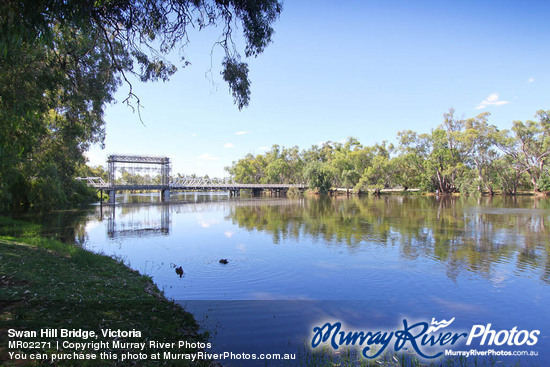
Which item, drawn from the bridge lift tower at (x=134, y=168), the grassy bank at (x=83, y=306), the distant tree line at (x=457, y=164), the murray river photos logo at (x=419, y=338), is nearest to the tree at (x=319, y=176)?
the distant tree line at (x=457, y=164)

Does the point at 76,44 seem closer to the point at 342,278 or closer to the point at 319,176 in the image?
the point at 342,278

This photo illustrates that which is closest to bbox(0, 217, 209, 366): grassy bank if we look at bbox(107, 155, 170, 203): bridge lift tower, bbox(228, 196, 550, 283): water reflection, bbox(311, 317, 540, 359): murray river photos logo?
bbox(311, 317, 540, 359): murray river photos logo

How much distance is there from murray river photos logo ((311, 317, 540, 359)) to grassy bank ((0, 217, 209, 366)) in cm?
286

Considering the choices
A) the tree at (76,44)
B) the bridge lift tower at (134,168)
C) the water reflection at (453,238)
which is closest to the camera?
the tree at (76,44)

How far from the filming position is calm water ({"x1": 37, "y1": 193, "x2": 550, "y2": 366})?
7.62 metres

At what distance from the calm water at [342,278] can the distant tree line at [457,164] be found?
51592 mm

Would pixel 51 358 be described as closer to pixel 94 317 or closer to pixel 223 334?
pixel 94 317

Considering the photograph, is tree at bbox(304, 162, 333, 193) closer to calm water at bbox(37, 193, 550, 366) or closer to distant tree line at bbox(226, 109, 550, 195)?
distant tree line at bbox(226, 109, 550, 195)

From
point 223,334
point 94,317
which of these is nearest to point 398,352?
point 223,334

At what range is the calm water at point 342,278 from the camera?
7625mm

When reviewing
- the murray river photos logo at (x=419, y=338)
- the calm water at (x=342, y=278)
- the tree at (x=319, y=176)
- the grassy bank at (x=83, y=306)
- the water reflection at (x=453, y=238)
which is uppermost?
the tree at (x=319, y=176)

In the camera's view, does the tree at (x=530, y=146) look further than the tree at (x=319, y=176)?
No

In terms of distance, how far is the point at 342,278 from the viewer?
11203 millimetres

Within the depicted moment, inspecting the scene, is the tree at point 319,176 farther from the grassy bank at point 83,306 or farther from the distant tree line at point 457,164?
the grassy bank at point 83,306
